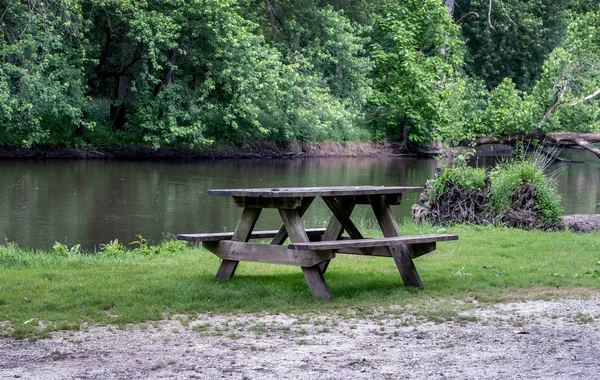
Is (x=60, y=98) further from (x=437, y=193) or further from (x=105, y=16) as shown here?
(x=437, y=193)

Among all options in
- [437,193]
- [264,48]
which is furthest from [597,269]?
[264,48]

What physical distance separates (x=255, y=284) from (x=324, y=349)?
2.51m

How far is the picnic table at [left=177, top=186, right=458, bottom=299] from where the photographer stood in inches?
286

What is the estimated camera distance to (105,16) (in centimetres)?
3312

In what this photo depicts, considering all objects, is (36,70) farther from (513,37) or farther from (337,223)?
(513,37)

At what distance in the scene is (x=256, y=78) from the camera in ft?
111

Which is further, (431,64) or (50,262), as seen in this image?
(431,64)

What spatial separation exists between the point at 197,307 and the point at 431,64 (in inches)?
1338

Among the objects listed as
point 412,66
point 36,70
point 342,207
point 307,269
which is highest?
point 412,66

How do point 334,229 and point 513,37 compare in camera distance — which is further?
point 513,37

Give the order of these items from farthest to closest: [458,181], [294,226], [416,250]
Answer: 1. [458,181]
2. [416,250]
3. [294,226]

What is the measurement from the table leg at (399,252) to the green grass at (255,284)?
0.17m

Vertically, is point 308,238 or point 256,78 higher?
point 256,78

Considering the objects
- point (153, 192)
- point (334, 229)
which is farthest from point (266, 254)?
point (153, 192)
